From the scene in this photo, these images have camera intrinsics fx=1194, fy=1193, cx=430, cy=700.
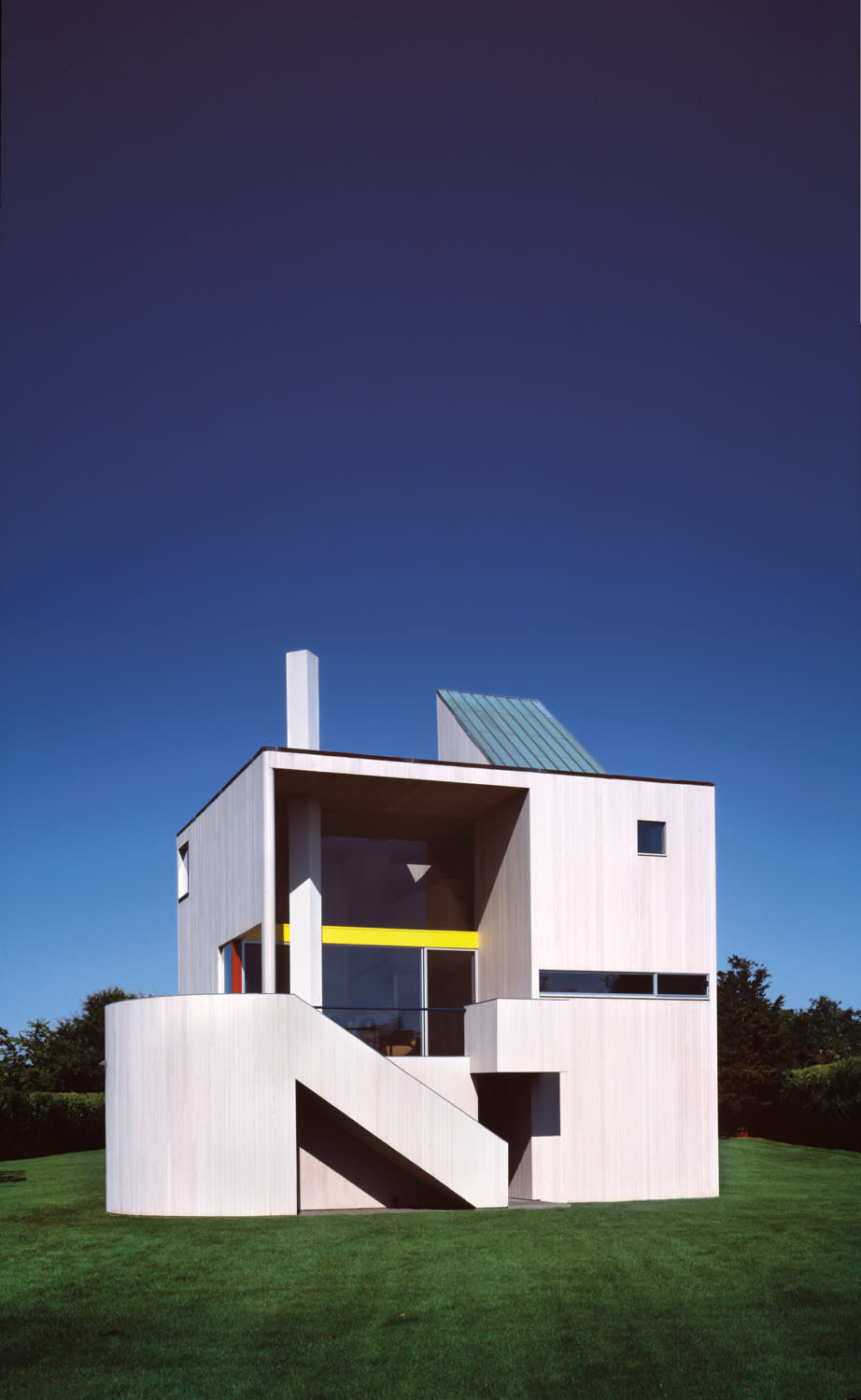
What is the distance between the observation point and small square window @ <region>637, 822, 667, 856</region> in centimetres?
2100

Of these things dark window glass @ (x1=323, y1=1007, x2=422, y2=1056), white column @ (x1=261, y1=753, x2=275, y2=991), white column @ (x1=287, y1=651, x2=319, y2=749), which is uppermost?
white column @ (x1=287, y1=651, x2=319, y2=749)

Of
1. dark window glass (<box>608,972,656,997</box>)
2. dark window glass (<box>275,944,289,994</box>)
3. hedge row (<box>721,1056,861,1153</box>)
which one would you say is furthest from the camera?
hedge row (<box>721,1056,861,1153</box>)

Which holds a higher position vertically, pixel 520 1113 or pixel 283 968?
pixel 283 968

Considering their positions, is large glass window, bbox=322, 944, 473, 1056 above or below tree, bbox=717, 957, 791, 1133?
above

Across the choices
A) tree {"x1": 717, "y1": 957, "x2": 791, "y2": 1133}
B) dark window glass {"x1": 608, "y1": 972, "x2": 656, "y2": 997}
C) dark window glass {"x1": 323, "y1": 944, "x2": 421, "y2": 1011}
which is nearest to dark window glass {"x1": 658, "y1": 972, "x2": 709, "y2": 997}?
dark window glass {"x1": 608, "y1": 972, "x2": 656, "y2": 997}

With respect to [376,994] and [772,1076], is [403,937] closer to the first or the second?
[376,994]

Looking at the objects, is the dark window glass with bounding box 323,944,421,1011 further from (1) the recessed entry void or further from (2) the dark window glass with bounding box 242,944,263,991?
(1) the recessed entry void

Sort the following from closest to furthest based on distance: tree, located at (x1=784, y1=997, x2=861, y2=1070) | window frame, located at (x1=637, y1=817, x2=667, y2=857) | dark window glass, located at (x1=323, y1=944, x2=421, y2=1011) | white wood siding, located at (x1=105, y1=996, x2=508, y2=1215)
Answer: white wood siding, located at (x1=105, y1=996, x2=508, y2=1215) → dark window glass, located at (x1=323, y1=944, x2=421, y2=1011) → window frame, located at (x1=637, y1=817, x2=667, y2=857) → tree, located at (x1=784, y1=997, x2=861, y2=1070)

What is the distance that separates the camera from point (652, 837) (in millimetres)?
21109

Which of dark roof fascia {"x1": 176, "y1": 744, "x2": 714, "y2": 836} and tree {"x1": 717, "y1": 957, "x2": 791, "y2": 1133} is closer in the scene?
dark roof fascia {"x1": 176, "y1": 744, "x2": 714, "y2": 836}

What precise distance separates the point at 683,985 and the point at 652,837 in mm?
2589

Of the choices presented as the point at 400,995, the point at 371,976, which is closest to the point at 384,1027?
the point at 400,995

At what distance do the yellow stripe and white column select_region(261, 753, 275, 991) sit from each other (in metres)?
2.82

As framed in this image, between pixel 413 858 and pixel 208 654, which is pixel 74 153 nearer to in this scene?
pixel 413 858
